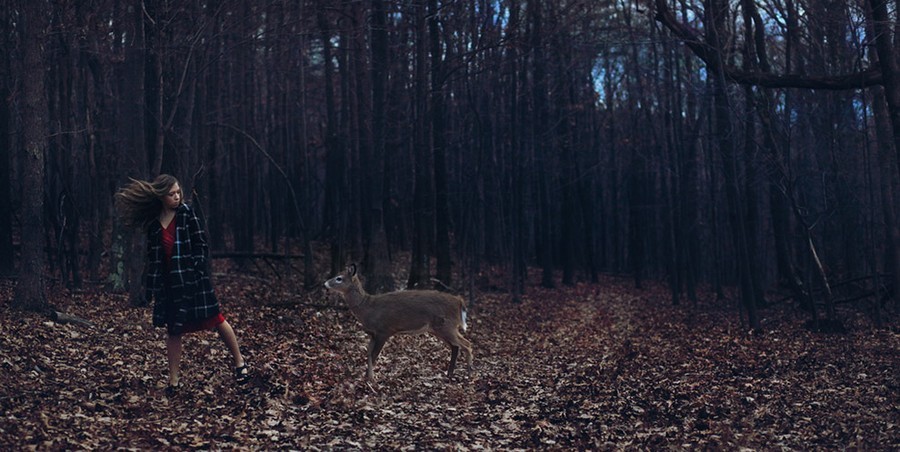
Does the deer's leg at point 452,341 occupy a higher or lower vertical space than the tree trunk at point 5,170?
lower

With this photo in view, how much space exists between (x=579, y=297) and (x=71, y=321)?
905 inches

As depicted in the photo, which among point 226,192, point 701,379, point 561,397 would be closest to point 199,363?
point 561,397

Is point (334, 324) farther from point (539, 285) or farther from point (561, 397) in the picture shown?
point (539, 285)

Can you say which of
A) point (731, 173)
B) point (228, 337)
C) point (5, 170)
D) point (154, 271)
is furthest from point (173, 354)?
point (731, 173)

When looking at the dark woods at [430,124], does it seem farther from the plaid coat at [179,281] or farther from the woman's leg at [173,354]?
the woman's leg at [173,354]

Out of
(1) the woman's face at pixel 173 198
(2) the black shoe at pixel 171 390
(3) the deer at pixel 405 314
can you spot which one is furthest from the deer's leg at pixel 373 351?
(1) the woman's face at pixel 173 198

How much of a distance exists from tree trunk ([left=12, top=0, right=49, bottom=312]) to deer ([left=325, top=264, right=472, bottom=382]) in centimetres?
472

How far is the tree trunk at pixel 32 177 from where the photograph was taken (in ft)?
42.9

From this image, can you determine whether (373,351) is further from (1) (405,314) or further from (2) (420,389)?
(2) (420,389)

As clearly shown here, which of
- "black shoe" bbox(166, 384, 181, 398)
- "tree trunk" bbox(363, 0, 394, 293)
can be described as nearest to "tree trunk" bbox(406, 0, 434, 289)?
"tree trunk" bbox(363, 0, 394, 293)

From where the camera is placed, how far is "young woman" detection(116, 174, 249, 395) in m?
9.62

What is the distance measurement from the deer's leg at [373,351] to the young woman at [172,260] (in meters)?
2.72

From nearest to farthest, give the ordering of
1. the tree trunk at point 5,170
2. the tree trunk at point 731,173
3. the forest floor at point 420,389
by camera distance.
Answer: the forest floor at point 420,389 → the tree trunk at point 5,170 → the tree trunk at point 731,173

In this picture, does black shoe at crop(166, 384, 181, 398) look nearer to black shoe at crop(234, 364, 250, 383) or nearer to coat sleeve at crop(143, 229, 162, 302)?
black shoe at crop(234, 364, 250, 383)
